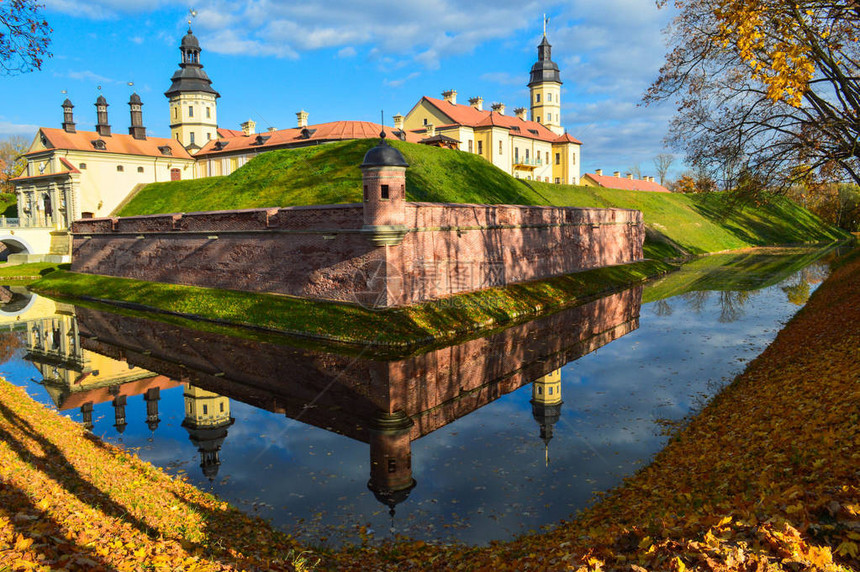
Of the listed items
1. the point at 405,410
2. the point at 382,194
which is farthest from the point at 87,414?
the point at 382,194

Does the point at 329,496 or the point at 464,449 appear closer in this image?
the point at 329,496

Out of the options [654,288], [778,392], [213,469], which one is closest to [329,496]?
[213,469]

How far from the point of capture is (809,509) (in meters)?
4.80

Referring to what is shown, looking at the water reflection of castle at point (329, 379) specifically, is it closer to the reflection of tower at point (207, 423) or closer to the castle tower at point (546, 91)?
the reflection of tower at point (207, 423)

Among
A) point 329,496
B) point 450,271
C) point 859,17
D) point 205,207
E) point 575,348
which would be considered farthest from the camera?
point 205,207

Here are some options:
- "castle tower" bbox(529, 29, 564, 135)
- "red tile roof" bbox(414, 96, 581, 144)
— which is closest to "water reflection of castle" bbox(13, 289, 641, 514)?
"red tile roof" bbox(414, 96, 581, 144)

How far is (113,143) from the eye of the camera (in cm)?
5050

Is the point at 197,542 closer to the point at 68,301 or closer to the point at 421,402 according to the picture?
the point at 421,402

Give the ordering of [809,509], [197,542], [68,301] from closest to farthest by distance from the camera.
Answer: [809,509], [197,542], [68,301]

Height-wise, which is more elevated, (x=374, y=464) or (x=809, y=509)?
(x=809, y=509)

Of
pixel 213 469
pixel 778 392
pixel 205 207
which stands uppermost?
pixel 205 207

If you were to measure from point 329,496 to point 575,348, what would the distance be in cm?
1051

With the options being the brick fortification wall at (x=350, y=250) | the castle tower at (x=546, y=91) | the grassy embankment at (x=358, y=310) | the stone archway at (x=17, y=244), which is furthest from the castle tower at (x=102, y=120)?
the castle tower at (x=546, y=91)

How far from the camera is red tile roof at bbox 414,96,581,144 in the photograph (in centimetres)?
6166
